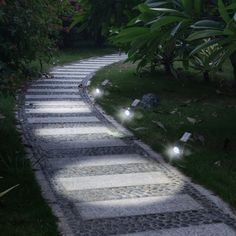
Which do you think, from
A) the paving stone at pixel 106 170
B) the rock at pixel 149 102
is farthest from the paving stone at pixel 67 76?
the paving stone at pixel 106 170

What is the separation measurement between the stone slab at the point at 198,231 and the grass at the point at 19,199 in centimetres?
94

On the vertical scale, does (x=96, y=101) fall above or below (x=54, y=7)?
below

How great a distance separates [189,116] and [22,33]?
400 cm

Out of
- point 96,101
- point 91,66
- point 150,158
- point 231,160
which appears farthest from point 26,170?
point 91,66

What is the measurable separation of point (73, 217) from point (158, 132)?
373 centimetres

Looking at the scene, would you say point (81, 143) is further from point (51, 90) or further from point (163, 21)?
point (51, 90)

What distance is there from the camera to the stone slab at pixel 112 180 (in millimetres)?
5988

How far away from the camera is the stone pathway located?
4.88 m

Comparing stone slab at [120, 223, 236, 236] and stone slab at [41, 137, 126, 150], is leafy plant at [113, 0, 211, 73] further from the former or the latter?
stone slab at [120, 223, 236, 236]

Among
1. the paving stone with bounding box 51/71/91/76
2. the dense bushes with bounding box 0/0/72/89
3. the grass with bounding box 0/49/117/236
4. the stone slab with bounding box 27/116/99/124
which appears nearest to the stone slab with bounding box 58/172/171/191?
the grass with bounding box 0/49/117/236

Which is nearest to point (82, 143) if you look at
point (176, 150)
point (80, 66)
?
point (176, 150)

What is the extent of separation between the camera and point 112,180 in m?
6.20

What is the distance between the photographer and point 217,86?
13.4 meters

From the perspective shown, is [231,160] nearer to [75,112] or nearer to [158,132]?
[158,132]
